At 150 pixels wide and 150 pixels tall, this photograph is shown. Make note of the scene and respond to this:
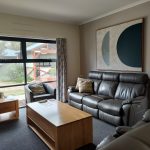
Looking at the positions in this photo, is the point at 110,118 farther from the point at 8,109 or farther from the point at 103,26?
the point at 103,26

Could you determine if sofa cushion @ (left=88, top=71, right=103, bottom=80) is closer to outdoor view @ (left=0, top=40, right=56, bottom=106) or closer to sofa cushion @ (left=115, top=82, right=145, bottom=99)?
sofa cushion @ (left=115, top=82, right=145, bottom=99)

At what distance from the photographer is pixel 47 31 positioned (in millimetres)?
4660

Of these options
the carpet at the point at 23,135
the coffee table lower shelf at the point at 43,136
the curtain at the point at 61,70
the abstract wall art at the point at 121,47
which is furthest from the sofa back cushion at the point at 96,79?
the coffee table lower shelf at the point at 43,136

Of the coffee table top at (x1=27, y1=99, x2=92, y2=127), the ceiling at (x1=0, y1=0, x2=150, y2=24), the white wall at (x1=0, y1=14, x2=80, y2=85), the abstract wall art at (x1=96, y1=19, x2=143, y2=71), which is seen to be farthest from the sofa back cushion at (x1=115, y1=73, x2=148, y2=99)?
the white wall at (x1=0, y1=14, x2=80, y2=85)

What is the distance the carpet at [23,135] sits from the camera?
2.43m

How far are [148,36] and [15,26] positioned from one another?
3.32 m

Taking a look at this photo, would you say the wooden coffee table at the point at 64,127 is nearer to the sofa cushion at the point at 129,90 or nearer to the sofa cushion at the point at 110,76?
the sofa cushion at the point at 129,90

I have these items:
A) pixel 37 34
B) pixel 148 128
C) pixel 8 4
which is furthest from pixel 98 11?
pixel 148 128

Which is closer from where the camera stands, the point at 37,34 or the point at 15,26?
the point at 15,26

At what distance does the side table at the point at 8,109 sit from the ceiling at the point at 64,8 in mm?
2158

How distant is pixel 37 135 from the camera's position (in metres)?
2.79

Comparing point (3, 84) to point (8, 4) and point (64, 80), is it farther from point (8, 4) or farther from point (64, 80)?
point (8, 4)

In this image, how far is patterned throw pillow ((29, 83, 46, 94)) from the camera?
4400 mm

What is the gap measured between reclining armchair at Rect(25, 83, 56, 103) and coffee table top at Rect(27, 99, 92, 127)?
96 centimetres
